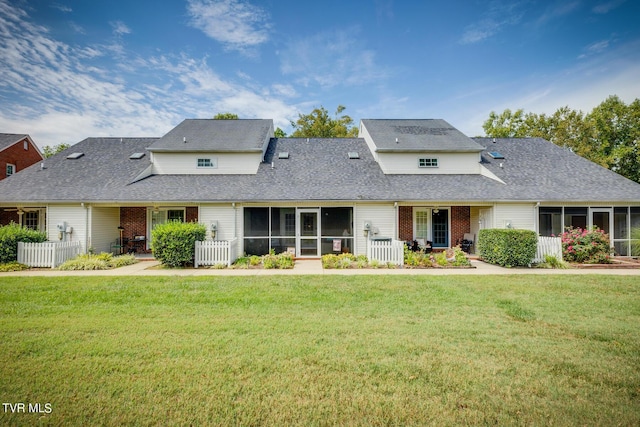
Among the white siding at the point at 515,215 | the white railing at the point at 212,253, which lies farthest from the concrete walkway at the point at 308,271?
the white siding at the point at 515,215

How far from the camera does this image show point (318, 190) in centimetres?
1384

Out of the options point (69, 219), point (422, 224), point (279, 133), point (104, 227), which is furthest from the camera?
point (279, 133)

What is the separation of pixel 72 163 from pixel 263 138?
35.4 feet

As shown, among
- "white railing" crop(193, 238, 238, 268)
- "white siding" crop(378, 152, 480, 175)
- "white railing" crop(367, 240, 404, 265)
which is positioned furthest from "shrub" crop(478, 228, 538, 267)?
"white railing" crop(193, 238, 238, 268)

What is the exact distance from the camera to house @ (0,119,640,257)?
13422 millimetres

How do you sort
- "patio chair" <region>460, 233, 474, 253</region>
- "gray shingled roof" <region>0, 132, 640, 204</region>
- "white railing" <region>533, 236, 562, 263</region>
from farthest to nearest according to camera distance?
"patio chair" <region>460, 233, 474, 253</region> < "gray shingled roof" <region>0, 132, 640, 204</region> < "white railing" <region>533, 236, 562, 263</region>

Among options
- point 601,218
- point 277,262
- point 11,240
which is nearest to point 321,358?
point 277,262

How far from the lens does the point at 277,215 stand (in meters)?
13.9

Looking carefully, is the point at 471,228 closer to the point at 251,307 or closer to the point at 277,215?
the point at 277,215

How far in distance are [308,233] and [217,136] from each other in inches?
335

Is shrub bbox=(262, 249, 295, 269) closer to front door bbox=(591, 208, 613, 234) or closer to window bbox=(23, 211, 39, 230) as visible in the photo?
window bbox=(23, 211, 39, 230)

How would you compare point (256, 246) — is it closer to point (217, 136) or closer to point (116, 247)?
point (116, 247)

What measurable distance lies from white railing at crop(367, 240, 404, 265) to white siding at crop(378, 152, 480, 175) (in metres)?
5.56

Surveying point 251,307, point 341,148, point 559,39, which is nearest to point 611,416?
point 251,307
